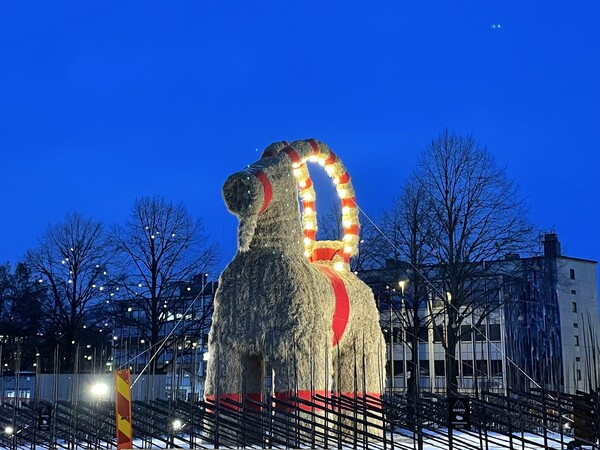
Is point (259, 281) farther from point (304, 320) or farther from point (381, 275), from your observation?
point (381, 275)

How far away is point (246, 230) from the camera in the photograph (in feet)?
37.4

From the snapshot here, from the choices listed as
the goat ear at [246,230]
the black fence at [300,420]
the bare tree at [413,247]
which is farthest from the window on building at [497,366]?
the goat ear at [246,230]

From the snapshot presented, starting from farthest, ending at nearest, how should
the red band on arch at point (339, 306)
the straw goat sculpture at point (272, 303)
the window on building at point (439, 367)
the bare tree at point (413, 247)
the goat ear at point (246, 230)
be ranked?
the window on building at point (439, 367)
the bare tree at point (413, 247)
the red band on arch at point (339, 306)
the goat ear at point (246, 230)
the straw goat sculpture at point (272, 303)

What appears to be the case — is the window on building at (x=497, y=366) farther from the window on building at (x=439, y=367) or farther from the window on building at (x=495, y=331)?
the window on building at (x=439, y=367)

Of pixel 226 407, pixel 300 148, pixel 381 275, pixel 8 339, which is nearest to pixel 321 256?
pixel 300 148

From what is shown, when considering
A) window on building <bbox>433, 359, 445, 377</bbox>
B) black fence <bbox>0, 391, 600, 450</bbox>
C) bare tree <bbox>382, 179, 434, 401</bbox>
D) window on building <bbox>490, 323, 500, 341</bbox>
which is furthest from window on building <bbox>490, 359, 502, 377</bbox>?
black fence <bbox>0, 391, 600, 450</bbox>

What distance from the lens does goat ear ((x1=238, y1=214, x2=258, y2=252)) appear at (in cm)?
1134

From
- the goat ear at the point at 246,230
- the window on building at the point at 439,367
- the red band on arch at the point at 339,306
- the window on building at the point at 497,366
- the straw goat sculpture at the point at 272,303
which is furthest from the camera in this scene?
the window on building at the point at 439,367

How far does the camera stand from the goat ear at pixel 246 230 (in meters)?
11.3

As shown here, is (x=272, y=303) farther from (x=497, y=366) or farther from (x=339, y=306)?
(x=497, y=366)

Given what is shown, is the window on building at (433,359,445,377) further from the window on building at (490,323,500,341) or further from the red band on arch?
the red band on arch

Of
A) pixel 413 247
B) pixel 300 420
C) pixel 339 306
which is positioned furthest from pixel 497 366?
pixel 300 420

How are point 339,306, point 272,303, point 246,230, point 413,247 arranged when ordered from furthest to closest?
point 413,247
point 339,306
point 246,230
point 272,303

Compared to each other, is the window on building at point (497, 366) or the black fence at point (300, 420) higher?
the window on building at point (497, 366)
